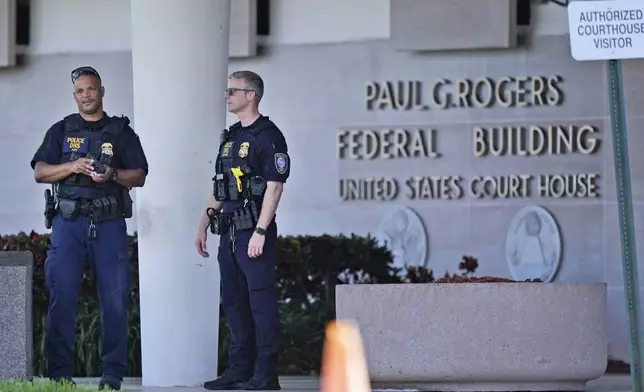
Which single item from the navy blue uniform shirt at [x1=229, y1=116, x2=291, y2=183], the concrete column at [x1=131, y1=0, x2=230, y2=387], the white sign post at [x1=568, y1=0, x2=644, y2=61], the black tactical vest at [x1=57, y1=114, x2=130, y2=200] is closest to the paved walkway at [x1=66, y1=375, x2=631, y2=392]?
the concrete column at [x1=131, y1=0, x2=230, y2=387]

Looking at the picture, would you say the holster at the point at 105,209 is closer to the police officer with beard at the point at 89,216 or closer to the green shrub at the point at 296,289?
the police officer with beard at the point at 89,216

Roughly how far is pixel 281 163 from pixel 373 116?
4195 mm

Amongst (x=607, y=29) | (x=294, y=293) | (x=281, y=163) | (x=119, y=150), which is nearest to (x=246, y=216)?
(x=281, y=163)

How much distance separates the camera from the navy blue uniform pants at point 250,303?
10.9 meters

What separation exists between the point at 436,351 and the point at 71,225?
2.51 m

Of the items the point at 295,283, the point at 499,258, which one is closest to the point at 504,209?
the point at 499,258

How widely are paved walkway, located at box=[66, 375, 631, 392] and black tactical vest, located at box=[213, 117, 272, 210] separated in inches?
52.7

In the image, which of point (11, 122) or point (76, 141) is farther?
point (11, 122)

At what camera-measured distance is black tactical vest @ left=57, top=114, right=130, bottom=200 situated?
35.3 ft

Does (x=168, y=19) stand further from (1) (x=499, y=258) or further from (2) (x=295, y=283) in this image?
(1) (x=499, y=258)

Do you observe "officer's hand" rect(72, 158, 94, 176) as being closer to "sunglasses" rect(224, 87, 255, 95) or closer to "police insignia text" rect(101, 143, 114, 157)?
"police insignia text" rect(101, 143, 114, 157)

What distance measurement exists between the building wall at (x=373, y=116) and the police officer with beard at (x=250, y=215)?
3.91 metres

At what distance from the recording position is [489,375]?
10.2 meters

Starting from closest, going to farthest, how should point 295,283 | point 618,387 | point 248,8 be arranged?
point 618,387 < point 295,283 < point 248,8
